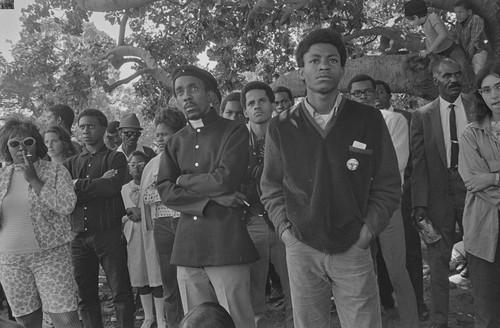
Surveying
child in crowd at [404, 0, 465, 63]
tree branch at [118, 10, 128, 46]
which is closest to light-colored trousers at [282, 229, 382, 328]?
child in crowd at [404, 0, 465, 63]

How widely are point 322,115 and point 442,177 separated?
1.79 meters

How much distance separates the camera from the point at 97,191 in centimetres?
432

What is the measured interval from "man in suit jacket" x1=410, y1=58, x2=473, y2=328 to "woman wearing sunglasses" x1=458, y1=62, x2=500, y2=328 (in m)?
0.51

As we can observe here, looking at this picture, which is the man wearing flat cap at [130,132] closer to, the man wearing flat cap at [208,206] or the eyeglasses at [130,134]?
the eyeglasses at [130,134]

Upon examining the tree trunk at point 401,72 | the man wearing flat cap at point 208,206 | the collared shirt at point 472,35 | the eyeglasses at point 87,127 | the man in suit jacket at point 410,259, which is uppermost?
the collared shirt at point 472,35

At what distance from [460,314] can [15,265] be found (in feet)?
12.9

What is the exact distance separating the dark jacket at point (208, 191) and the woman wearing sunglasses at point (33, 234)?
0.97m

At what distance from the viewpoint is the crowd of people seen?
2.66 m

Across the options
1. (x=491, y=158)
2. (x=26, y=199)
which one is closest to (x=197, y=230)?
(x=26, y=199)

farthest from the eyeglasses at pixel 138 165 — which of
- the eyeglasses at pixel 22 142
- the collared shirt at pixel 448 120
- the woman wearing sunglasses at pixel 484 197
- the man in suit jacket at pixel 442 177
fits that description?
the woman wearing sunglasses at pixel 484 197

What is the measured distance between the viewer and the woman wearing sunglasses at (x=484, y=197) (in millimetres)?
3336

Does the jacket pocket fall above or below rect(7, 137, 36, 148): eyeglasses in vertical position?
below

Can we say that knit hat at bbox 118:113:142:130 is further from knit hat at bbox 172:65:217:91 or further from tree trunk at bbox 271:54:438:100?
tree trunk at bbox 271:54:438:100

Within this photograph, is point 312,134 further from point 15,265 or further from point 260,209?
point 15,265
